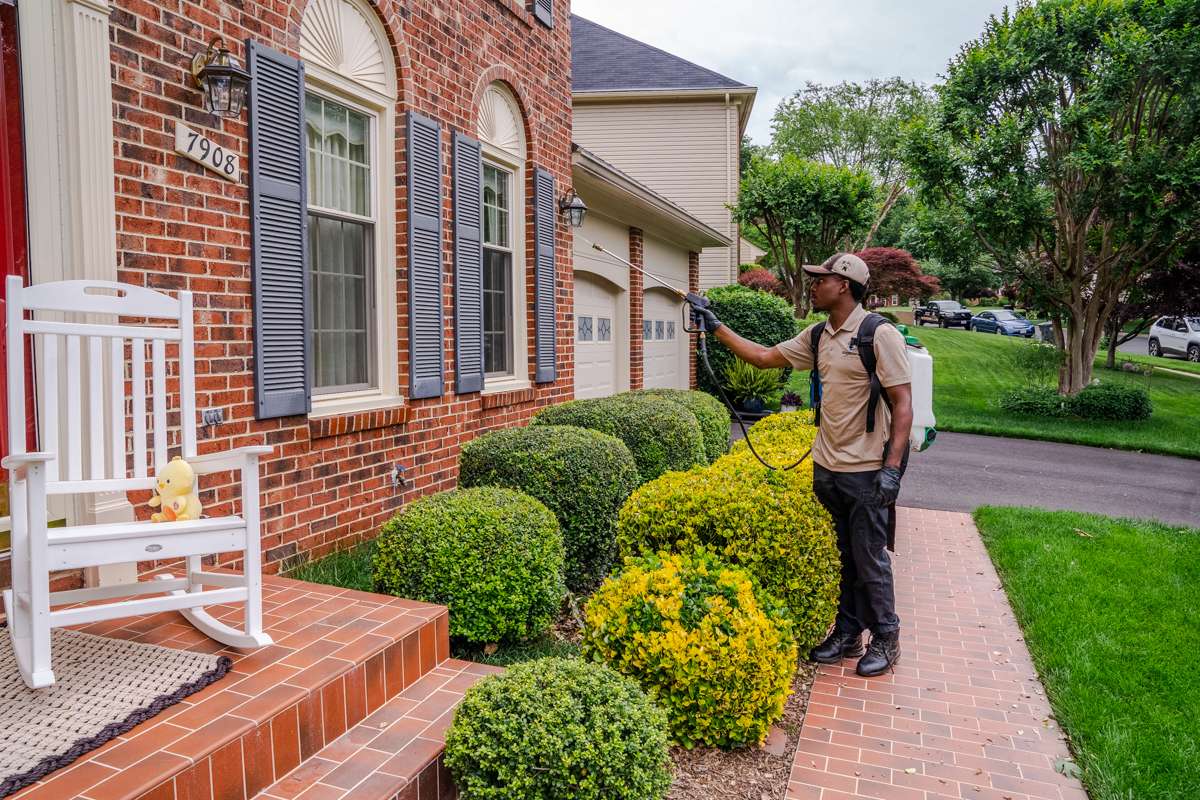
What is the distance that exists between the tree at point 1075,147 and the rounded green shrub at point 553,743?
12.7 meters

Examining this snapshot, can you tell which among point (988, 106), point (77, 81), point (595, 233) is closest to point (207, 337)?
point (77, 81)

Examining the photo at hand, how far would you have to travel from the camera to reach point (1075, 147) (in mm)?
13109

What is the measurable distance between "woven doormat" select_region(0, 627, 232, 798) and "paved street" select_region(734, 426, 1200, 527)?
23.1 feet

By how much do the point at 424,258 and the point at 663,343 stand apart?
8.77 meters

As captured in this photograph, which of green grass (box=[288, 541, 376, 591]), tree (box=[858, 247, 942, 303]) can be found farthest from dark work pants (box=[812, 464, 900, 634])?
tree (box=[858, 247, 942, 303])

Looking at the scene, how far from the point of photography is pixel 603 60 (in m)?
19.6

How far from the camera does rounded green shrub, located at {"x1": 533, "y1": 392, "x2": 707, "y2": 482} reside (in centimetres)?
648

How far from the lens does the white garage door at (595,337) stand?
10.3 m

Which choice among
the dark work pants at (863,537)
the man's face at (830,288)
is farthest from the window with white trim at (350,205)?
the dark work pants at (863,537)

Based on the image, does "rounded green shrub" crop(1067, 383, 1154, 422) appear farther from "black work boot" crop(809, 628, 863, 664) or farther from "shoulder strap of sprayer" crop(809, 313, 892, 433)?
"shoulder strap of sprayer" crop(809, 313, 892, 433)

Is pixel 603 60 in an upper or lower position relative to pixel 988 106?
upper

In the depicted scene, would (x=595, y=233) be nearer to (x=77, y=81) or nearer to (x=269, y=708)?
(x=77, y=81)

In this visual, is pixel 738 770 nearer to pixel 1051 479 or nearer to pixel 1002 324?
pixel 1051 479

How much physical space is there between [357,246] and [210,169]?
144cm
